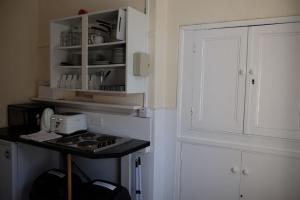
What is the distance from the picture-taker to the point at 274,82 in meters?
2.00

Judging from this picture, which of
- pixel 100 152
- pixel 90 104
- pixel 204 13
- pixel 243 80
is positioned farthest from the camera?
pixel 90 104

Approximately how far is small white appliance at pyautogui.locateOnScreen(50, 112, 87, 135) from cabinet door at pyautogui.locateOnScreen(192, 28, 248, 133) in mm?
1110

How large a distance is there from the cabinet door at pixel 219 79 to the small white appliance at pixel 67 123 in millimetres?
1110

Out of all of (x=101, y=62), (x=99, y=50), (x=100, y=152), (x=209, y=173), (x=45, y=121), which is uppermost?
(x=99, y=50)

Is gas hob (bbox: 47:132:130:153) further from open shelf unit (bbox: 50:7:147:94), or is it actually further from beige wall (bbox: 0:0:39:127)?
beige wall (bbox: 0:0:39:127)

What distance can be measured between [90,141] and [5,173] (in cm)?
102

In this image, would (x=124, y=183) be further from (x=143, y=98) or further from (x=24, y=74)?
(x=24, y=74)

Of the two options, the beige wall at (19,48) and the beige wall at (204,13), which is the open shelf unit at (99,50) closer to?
the beige wall at (204,13)

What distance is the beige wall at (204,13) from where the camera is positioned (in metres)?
1.95

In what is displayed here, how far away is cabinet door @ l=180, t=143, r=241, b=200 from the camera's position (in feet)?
7.14

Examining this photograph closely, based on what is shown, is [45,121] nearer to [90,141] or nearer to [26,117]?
[26,117]

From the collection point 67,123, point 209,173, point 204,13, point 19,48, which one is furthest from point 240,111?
point 19,48

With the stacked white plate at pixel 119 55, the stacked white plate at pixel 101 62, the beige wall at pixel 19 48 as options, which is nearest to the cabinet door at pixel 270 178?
the stacked white plate at pixel 119 55

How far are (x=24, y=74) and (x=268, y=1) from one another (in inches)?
104
